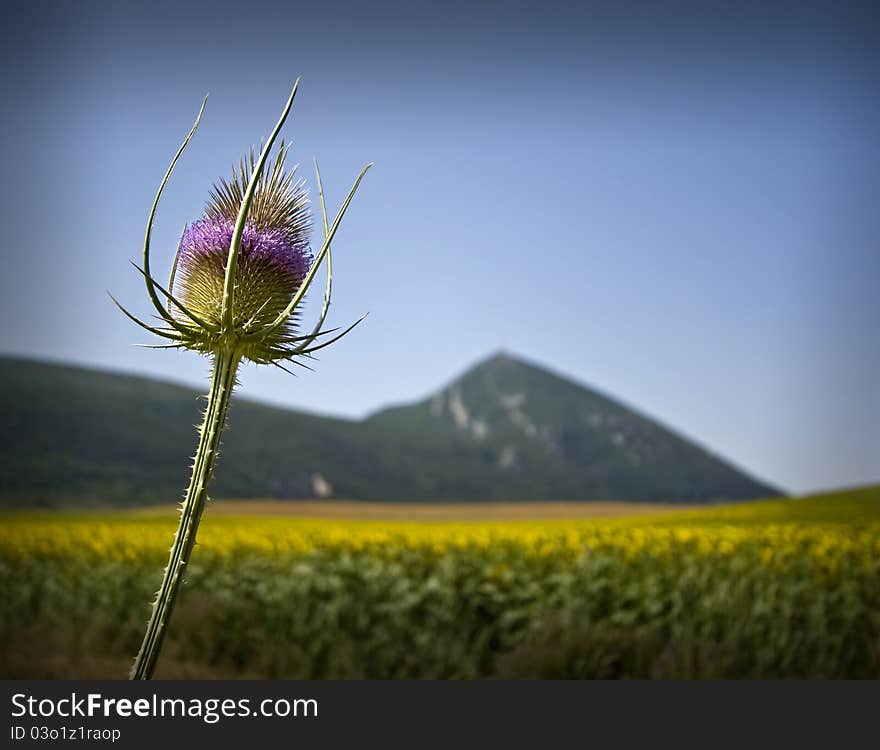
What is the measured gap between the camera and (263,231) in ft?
5.75

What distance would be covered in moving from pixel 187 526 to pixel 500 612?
14.4ft

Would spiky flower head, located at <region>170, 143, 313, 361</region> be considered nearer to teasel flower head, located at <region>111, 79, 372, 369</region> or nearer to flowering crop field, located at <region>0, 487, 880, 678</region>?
→ teasel flower head, located at <region>111, 79, 372, 369</region>

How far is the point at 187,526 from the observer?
4.73 ft

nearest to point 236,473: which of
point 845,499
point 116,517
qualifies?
point 116,517

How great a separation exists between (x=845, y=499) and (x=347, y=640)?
9146 mm

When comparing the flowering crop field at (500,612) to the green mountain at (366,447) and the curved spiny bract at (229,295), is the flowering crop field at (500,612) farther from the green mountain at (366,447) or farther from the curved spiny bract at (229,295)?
the curved spiny bract at (229,295)

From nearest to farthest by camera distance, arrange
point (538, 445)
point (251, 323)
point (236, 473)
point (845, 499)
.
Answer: point (251, 323)
point (845, 499)
point (236, 473)
point (538, 445)

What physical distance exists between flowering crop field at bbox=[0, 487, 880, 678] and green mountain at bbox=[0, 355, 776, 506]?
1197mm

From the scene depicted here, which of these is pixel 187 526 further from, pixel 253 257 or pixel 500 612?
pixel 500 612

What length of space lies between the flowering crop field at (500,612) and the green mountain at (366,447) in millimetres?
1197

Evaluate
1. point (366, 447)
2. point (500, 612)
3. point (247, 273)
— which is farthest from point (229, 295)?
point (366, 447)

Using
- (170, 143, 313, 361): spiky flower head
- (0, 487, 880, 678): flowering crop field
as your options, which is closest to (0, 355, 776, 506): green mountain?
(170, 143, 313, 361): spiky flower head

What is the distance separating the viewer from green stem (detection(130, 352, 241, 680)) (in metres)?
1.44

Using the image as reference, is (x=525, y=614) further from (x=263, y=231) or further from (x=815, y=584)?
(x=263, y=231)
